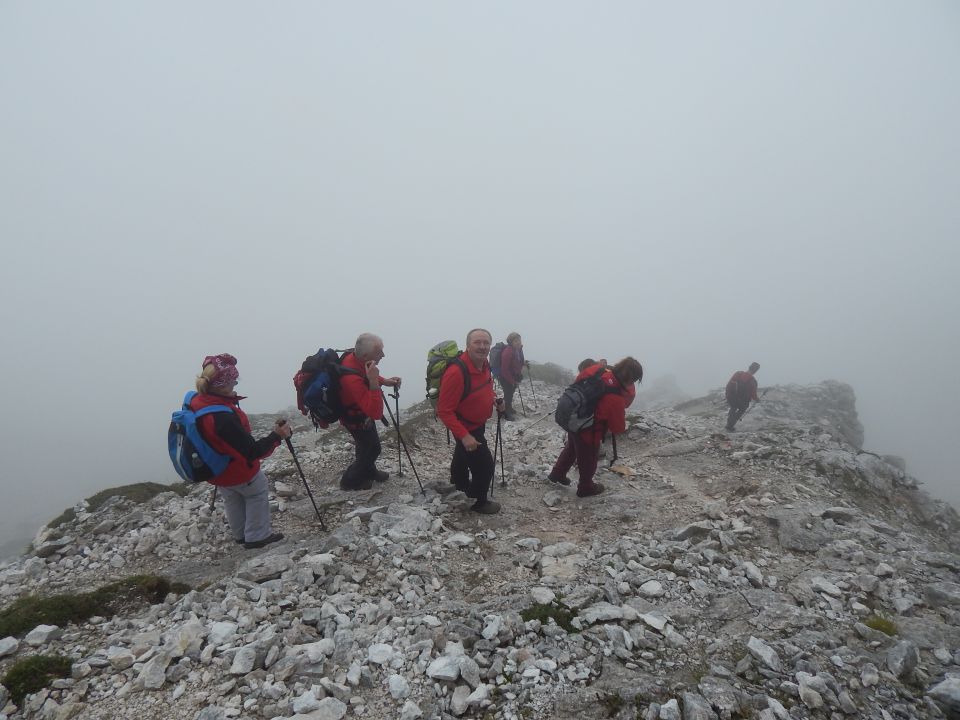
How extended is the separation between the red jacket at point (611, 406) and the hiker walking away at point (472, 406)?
Answer: 1.85 metres

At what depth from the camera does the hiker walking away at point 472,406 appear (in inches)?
290

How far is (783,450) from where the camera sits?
10.8 metres

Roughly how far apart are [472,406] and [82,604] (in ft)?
17.9

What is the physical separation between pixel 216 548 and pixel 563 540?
587 centimetres

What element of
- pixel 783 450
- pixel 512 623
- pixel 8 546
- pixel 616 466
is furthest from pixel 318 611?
pixel 8 546

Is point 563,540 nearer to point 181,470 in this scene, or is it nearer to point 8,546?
point 181,470

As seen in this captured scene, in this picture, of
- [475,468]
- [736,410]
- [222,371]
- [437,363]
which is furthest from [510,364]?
[222,371]

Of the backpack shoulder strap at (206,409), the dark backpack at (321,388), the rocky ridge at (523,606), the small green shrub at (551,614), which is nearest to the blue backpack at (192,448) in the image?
the backpack shoulder strap at (206,409)

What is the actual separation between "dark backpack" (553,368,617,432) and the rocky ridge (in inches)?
73.9

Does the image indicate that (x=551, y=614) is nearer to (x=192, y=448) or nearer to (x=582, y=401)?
(x=582, y=401)

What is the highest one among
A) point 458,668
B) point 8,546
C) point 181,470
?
point 181,470

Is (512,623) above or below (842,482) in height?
above

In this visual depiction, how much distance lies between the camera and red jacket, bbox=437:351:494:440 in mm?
7367

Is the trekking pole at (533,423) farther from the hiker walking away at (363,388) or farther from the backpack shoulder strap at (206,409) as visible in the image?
the backpack shoulder strap at (206,409)
